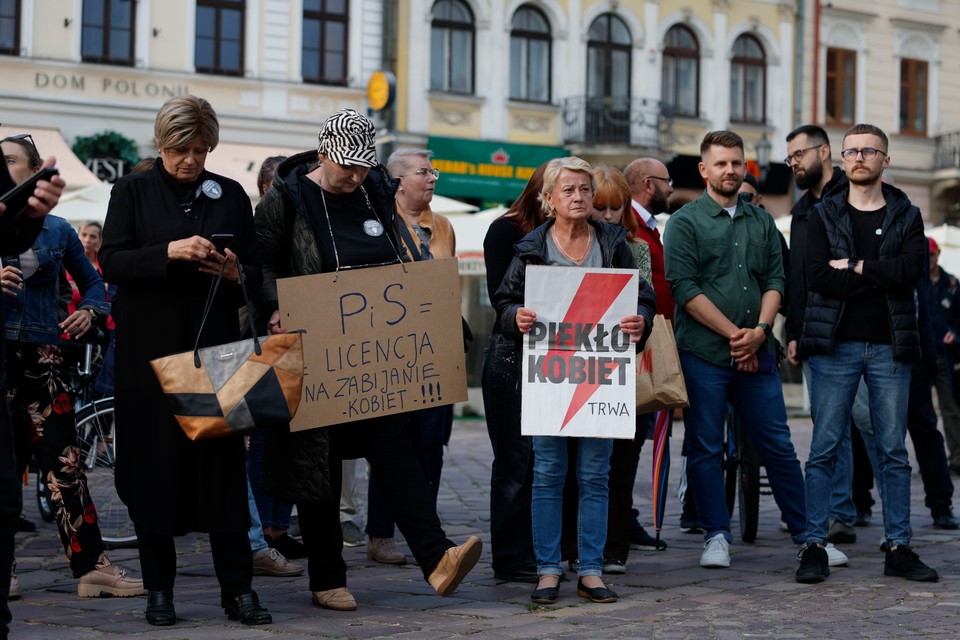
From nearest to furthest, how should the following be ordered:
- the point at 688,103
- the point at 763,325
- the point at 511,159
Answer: the point at 763,325 → the point at 511,159 → the point at 688,103

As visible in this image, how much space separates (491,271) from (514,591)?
1.42 metres

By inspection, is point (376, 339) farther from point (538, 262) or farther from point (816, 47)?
point (816, 47)

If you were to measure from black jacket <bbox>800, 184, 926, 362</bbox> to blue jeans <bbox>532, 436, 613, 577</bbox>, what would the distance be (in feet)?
4.34

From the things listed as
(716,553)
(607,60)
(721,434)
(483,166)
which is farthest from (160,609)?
(607,60)

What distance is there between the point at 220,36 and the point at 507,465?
20.2 m

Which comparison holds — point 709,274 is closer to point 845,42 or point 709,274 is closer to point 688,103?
point 688,103

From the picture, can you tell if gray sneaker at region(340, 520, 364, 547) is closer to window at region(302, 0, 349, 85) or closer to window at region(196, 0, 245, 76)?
window at region(196, 0, 245, 76)

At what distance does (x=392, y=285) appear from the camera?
6.17 meters

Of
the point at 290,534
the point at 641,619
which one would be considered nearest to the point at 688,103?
the point at 290,534

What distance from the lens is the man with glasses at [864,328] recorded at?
269 inches

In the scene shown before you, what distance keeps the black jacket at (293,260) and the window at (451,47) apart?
21.7 meters

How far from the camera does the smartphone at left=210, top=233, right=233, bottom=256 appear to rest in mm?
5480

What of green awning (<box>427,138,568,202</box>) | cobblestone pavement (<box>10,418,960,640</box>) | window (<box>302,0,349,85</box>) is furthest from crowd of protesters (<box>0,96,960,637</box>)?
green awning (<box>427,138,568,202</box>)

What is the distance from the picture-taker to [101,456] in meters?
7.95
